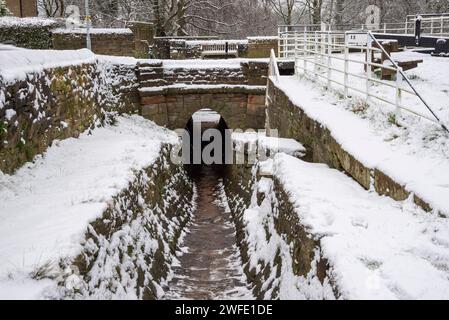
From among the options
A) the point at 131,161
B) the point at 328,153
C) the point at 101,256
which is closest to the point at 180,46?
the point at 131,161

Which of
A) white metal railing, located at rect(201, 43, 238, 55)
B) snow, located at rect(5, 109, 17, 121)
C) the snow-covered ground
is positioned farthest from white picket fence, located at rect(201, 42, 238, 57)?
snow, located at rect(5, 109, 17, 121)

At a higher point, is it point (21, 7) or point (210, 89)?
point (21, 7)

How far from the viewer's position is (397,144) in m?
7.09

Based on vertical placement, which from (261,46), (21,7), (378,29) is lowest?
(261,46)

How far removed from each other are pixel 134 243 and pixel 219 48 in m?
20.4

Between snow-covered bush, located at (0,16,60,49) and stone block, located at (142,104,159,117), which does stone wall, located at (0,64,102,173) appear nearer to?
stone block, located at (142,104,159,117)

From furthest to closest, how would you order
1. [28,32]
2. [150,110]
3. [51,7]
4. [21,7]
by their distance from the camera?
1. [51,7]
2. [21,7]
3. [28,32]
4. [150,110]

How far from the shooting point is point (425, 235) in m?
4.85

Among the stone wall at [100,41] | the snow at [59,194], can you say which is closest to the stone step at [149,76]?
the stone wall at [100,41]

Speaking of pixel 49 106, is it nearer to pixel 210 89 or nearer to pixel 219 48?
pixel 210 89

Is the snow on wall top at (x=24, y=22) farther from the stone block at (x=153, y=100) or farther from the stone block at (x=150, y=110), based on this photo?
the stone block at (x=150, y=110)

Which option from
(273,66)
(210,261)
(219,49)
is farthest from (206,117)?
(210,261)

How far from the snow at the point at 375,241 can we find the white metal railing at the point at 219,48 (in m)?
19.3

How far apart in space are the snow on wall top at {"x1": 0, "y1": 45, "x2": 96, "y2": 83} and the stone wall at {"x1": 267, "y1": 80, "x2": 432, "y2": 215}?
4.85 metres
